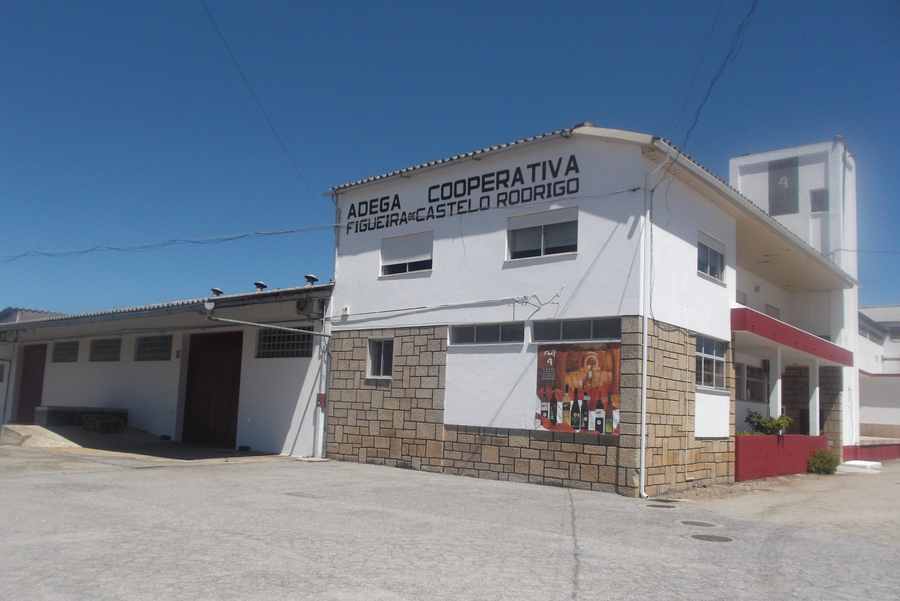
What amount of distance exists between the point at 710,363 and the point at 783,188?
1155cm

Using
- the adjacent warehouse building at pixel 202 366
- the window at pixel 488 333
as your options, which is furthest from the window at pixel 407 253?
the adjacent warehouse building at pixel 202 366

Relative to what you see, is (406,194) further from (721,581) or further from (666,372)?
(721,581)

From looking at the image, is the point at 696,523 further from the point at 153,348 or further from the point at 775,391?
the point at 153,348

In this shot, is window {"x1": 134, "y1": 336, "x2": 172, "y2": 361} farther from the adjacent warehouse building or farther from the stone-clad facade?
the stone-clad facade

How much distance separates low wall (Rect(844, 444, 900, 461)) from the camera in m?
24.5

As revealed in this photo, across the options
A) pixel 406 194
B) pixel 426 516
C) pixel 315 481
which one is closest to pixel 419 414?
pixel 315 481

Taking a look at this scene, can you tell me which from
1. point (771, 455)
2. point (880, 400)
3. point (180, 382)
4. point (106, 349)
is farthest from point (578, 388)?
point (880, 400)

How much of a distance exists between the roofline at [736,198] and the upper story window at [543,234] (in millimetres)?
2068

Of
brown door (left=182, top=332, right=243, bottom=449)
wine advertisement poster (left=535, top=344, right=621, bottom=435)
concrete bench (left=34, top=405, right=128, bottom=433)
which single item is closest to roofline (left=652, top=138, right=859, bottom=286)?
wine advertisement poster (left=535, top=344, right=621, bottom=435)

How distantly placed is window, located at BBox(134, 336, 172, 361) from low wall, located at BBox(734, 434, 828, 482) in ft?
54.4

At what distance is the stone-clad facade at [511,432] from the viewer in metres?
13.5

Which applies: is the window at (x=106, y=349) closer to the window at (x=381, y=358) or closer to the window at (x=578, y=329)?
the window at (x=381, y=358)

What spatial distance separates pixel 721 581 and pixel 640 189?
829 centimetres

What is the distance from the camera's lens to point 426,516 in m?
10.2
